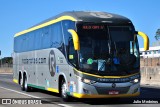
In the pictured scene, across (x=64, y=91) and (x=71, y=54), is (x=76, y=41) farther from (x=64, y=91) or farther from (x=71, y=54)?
(x=64, y=91)

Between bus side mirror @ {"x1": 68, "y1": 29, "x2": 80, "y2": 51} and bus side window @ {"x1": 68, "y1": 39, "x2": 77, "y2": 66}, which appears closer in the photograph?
bus side mirror @ {"x1": 68, "y1": 29, "x2": 80, "y2": 51}

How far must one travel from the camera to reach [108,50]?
50.4ft

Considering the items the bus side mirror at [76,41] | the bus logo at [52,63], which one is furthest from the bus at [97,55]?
the bus logo at [52,63]

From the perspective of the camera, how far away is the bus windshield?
15.2 meters

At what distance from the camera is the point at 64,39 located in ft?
54.8

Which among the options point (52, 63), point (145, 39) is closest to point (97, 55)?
point (145, 39)

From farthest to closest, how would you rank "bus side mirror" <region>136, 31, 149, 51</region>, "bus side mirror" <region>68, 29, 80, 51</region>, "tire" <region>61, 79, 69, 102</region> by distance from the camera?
"tire" <region>61, 79, 69, 102</region> < "bus side mirror" <region>136, 31, 149, 51</region> < "bus side mirror" <region>68, 29, 80, 51</region>

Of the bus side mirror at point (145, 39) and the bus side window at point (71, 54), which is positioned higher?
the bus side mirror at point (145, 39)

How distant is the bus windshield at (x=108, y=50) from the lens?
49.8 feet

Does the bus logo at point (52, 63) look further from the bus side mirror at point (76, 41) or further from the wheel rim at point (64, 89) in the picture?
the bus side mirror at point (76, 41)

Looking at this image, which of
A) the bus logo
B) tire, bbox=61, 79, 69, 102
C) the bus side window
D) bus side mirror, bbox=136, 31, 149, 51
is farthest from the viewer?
the bus logo

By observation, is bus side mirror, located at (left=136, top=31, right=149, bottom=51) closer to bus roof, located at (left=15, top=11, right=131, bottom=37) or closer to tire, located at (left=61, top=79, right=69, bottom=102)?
bus roof, located at (left=15, top=11, right=131, bottom=37)

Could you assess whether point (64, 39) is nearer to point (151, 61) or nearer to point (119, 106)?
point (119, 106)

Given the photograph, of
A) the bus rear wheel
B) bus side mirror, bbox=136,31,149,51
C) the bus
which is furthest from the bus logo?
bus side mirror, bbox=136,31,149,51
